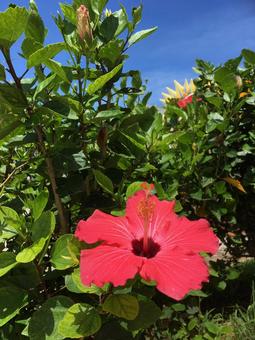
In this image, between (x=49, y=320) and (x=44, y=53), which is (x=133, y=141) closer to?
(x=44, y=53)

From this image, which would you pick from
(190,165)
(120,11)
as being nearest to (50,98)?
(120,11)

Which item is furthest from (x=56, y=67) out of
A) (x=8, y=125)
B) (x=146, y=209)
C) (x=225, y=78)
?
(x=225, y=78)

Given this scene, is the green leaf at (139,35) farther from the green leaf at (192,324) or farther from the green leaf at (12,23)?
the green leaf at (192,324)

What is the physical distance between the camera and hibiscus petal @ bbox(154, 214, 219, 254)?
31.4 inches

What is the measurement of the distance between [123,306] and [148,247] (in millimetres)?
115

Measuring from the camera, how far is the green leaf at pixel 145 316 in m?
0.88

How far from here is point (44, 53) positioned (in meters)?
0.93

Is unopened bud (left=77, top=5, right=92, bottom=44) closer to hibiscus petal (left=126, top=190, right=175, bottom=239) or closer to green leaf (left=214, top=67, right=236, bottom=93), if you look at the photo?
hibiscus petal (left=126, top=190, right=175, bottom=239)

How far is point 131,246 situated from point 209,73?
1947 mm

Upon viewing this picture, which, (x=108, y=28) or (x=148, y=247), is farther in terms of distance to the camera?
(x=108, y=28)

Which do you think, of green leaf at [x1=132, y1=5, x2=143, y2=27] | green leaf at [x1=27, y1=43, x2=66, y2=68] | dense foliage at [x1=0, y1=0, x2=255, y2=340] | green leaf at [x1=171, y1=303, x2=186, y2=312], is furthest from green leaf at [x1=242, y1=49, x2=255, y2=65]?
green leaf at [x1=27, y1=43, x2=66, y2=68]

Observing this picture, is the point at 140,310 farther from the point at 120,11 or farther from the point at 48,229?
the point at 120,11

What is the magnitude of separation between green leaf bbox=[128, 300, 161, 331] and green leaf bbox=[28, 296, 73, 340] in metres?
0.14

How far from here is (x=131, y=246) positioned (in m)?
0.84
